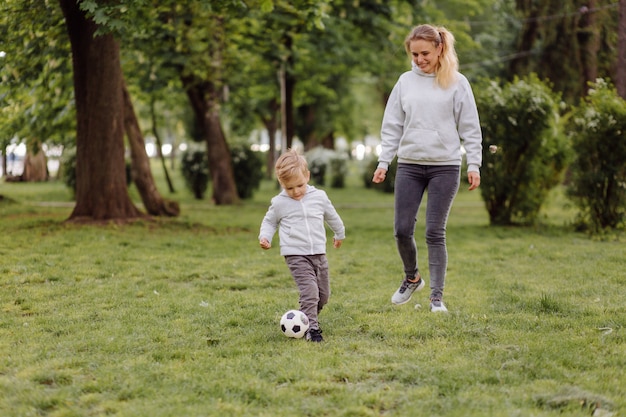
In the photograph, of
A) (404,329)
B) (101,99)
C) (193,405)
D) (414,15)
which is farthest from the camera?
(414,15)

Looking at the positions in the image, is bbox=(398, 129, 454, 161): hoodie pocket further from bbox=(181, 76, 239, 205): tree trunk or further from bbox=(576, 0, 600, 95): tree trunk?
bbox=(576, 0, 600, 95): tree trunk

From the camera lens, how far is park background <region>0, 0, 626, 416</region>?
414cm

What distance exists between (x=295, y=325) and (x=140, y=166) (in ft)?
31.9

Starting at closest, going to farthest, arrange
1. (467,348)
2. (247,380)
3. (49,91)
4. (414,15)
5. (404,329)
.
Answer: (247,380), (467,348), (404,329), (49,91), (414,15)

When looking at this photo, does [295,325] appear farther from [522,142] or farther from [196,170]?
[196,170]

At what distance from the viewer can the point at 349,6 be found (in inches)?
647

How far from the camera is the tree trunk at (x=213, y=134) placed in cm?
1853

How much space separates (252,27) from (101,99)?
5594mm

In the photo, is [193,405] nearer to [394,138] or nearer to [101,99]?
[394,138]

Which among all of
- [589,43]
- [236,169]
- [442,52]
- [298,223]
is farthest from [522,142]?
[236,169]

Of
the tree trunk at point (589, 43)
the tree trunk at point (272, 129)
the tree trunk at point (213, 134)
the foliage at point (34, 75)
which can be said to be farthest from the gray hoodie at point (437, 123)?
the tree trunk at point (272, 129)

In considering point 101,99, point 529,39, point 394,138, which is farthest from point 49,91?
point 529,39

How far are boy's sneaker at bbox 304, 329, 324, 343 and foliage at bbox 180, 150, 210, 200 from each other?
58.8 ft

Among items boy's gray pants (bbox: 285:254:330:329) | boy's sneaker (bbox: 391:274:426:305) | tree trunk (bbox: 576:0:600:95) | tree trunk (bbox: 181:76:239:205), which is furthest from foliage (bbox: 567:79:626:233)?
tree trunk (bbox: 181:76:239:205)
